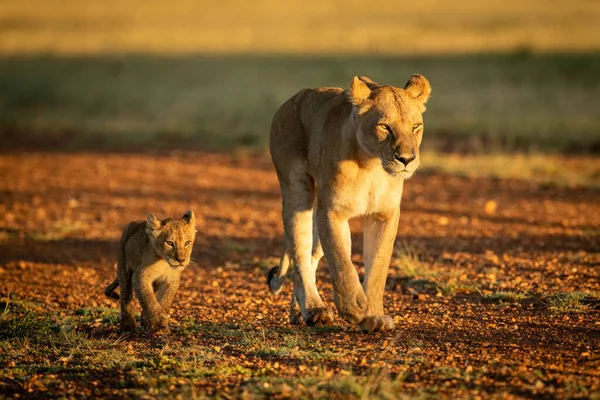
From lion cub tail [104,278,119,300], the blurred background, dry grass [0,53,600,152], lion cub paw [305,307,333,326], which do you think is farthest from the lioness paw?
dry grass [0,53,600,152]

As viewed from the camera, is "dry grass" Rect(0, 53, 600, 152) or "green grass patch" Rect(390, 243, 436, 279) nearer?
"green grass patch" Rect(390, 243, 436, 279)

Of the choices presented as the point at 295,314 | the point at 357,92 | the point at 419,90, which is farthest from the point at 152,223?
the point at 419,90

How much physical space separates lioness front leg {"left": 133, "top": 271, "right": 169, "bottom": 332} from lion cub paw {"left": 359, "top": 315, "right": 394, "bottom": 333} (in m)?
1.42

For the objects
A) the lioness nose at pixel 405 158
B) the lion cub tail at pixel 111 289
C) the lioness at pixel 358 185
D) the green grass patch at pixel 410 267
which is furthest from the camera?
the green grass patch at pixel 410 267

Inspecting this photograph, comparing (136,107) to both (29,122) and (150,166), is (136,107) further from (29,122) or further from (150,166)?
(150,166)

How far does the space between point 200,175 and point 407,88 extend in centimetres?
1099

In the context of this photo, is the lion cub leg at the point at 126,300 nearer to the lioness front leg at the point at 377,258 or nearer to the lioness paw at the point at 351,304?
the lioness paw at the point at 351,304

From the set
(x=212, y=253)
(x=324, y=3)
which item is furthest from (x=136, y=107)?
(x=324, y=3)

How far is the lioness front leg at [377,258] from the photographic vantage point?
22.7 feet

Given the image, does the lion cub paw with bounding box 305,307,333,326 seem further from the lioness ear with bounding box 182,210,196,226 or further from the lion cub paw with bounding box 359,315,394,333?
the lioness ear with bounding box 182,210,196,226

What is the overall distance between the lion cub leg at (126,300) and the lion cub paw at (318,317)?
4.23 ft

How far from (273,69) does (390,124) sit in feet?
94.3

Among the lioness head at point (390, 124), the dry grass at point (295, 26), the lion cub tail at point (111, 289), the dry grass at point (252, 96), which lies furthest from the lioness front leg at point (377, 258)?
the dry grass at point (295, 26)

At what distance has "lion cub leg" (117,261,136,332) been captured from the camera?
7.31 m
